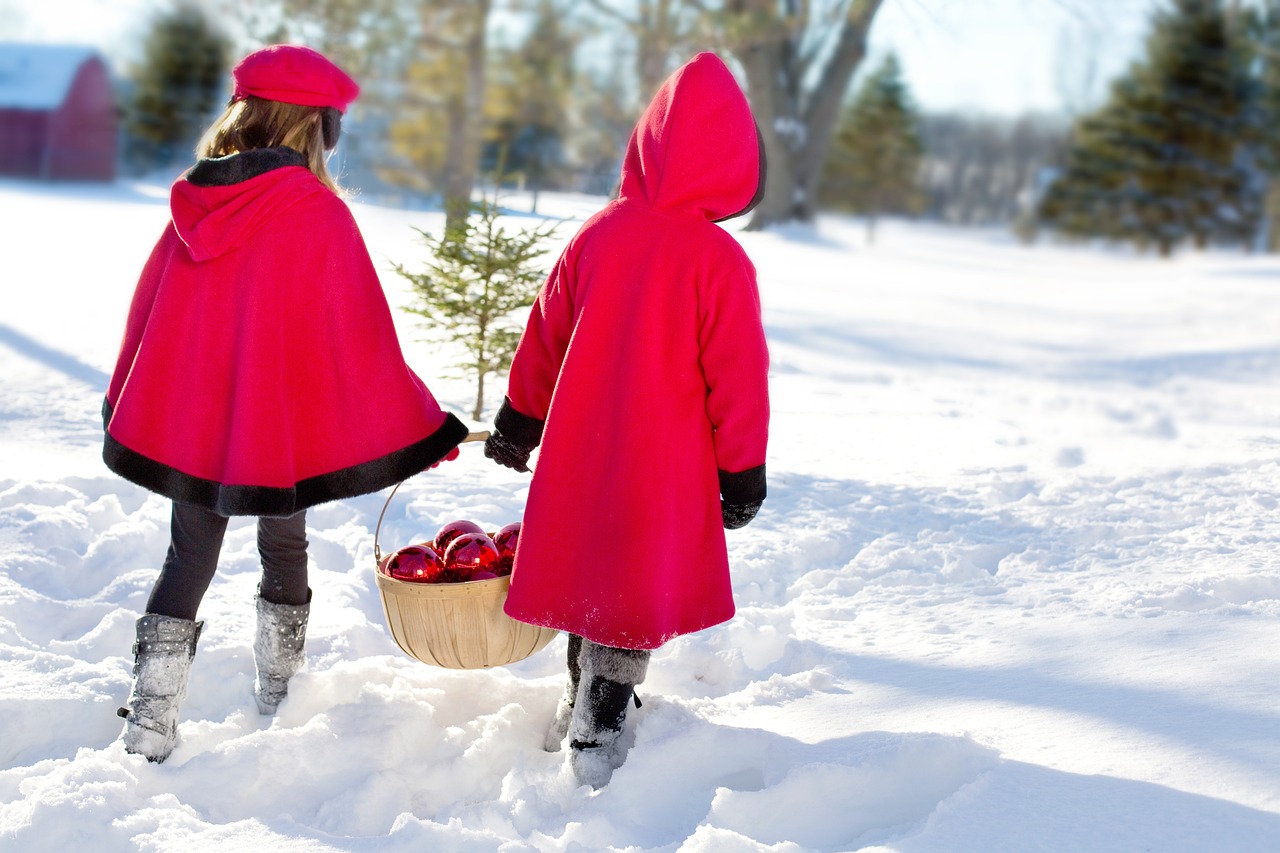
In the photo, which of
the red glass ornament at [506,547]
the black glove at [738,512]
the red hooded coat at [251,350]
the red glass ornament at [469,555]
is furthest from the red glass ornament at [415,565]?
the black glove at [738,512]

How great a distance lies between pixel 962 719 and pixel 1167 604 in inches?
42.8

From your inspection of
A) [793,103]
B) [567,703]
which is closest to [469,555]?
[567,703]

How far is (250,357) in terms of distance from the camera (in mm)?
2516

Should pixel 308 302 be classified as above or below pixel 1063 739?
above

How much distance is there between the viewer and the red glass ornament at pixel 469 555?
9.32ft

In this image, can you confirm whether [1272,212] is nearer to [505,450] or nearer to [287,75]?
[505,450]

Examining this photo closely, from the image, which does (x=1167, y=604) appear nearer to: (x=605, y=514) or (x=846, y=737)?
(x=846, y=737)

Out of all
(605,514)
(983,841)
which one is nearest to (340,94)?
(605,514)

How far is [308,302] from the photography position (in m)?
2.56

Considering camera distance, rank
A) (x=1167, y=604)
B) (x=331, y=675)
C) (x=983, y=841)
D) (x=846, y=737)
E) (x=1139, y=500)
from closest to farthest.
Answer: (x=983, y=841), (x=846, y=737), (x=331, y=675), (x=1167, y=604), (x=1139, y=500)

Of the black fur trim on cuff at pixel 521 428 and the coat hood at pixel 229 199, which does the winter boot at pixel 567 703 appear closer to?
the black fur trim on cuff at pixel 521 428

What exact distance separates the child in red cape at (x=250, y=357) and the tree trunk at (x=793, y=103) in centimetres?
1829

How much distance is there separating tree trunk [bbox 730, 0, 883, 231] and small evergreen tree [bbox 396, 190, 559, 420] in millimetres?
15133

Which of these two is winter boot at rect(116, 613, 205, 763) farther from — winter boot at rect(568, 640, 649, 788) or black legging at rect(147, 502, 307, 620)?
winter boot at rect(568, 640, 649, 788)
